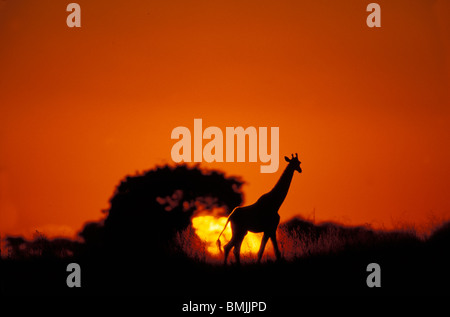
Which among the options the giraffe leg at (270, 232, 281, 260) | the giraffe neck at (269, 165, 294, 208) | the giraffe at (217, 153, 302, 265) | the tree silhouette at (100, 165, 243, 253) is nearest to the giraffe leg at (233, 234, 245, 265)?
the giraffe at (217, 153, 302, 265)

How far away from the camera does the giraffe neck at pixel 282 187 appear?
9477 millimetres

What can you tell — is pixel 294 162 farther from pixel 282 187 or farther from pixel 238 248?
pixel 238 248

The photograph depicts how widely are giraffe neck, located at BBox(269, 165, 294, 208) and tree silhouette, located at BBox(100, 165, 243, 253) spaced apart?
1985 mm

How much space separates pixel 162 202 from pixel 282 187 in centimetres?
330

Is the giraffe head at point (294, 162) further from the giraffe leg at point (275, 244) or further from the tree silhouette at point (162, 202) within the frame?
the tree silhouette at point (162, 202)

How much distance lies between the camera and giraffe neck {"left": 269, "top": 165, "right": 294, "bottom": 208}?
31.1 ft

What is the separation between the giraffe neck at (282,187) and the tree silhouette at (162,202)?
199cm

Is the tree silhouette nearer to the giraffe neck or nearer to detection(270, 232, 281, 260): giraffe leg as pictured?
the giraffe neck

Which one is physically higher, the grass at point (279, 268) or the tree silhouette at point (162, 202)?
the tree silhouette at point (162, 202)

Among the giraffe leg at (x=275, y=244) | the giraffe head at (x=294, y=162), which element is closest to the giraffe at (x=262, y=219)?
the giraffe leg at (x=275, y=244)

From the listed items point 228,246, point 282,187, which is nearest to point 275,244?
point 228,246

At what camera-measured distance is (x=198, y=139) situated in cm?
1025

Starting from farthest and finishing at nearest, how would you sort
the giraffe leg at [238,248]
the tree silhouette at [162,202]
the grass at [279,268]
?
1. the tree silhouette at [162,202]
2. the giraffe leg at [238,248]
3. the grass at [279,268]
